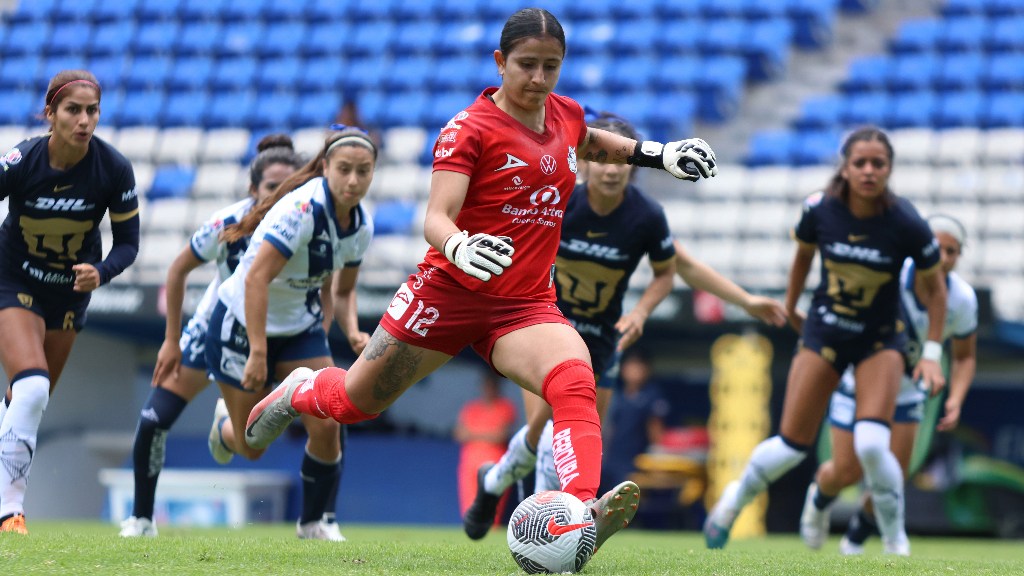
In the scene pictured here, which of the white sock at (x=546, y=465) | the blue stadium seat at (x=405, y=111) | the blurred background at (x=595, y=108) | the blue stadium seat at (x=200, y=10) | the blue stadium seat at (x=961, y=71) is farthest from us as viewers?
the blue stadium seat at (x=200, y=10)

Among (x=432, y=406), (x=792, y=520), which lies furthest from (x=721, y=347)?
(x=432, y=406)

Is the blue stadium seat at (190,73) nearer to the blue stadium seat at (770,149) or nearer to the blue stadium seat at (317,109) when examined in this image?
the blue stadium seat at (317,109)

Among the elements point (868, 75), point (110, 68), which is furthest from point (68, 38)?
point (868, 75)

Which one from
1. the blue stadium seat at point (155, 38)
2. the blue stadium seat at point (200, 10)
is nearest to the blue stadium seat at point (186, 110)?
the blue stadium seat at point (155, 38)

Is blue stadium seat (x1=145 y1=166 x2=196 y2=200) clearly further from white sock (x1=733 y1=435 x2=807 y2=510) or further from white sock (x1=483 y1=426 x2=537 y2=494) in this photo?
white sock (x1=733 y1=435 x2=807 y2=510)

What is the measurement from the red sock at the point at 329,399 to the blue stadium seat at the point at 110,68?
14202 millimetres

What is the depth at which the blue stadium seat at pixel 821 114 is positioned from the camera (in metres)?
16.0

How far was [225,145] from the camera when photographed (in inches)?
682

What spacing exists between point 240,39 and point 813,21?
25.5ft

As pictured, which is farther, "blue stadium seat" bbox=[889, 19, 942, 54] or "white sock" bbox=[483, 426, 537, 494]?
"blue stadium seat" bbox=[889, 19, 942, 54]

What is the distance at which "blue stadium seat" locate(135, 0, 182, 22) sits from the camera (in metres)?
19.6

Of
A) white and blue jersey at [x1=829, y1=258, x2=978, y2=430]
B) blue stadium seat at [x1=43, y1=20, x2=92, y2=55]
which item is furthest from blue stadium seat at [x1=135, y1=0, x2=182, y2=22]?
white and blue jersey at [x1=829, y1=258, x2=978, y2=430]

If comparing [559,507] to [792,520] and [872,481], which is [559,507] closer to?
[872,481]

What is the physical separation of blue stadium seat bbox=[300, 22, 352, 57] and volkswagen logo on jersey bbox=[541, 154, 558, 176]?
13922 mm
